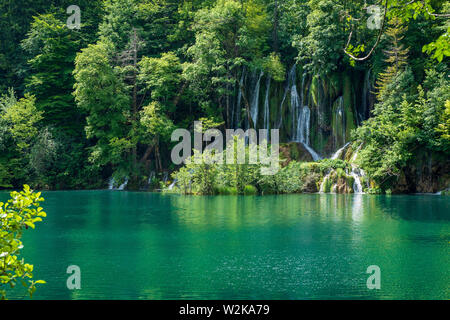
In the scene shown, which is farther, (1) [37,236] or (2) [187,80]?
(2) [187,80]

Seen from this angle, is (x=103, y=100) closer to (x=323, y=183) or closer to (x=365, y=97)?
(x=323, y=183)

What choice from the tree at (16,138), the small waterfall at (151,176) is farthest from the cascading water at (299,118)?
the tree at (16,138)

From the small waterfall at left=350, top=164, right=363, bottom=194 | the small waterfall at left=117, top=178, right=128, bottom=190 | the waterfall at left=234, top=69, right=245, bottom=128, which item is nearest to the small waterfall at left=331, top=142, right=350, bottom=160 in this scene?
the small waterfall at left=350, top=164, right=363, bottom=194

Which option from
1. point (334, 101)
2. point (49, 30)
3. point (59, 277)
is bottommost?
point (59, 277)

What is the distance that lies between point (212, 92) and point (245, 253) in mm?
31645

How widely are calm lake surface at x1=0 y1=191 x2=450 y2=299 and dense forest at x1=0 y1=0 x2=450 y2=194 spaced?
438 inches

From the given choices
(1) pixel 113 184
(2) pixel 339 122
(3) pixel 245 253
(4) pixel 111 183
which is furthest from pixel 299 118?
(3) pixel 245 253

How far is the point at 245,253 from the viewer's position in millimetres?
12156

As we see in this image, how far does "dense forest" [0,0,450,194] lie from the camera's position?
32531 mm

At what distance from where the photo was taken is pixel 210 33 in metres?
38.8

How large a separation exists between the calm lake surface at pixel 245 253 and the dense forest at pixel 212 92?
36.5ft
